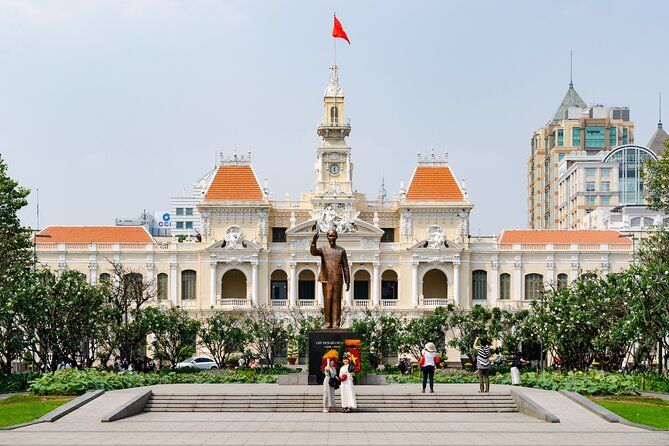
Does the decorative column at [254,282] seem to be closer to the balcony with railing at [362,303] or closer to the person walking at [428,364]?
the balcony with railing at [362,303]

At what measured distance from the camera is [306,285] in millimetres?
93375

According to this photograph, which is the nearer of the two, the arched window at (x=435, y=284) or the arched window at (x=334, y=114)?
the arched window at (x=435, y=284)

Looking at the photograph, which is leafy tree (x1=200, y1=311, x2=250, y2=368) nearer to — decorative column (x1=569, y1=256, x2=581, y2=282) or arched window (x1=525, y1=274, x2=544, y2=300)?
arched window (x1=525, y1=274, x2=544, y2=300)

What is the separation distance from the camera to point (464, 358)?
8212 cm

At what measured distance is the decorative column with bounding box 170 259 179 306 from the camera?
300ft

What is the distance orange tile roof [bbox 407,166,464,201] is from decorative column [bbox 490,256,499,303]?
220 inches

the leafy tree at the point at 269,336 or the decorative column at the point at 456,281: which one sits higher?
the decorative column at the point at 456,281

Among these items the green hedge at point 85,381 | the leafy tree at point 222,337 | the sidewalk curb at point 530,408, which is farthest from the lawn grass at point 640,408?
the leafy tree at point 222,337

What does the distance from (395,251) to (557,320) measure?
36588 mm

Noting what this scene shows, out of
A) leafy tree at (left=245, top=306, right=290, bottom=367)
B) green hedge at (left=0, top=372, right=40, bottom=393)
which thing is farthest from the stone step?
leafy tree at (left=245, top=306, right=290, bottom=367)

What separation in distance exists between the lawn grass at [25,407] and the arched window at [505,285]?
185 feet

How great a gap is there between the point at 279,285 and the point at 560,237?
75.7ft

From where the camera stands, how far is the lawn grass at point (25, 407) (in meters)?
33.6

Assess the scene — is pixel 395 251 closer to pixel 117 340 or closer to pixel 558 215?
pixel 117 340
